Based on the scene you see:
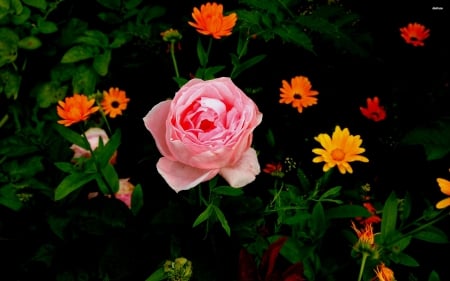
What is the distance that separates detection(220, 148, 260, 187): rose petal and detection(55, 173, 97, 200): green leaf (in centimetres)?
27

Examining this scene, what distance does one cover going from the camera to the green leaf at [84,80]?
1146mm

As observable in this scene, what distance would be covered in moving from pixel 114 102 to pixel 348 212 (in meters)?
0.59

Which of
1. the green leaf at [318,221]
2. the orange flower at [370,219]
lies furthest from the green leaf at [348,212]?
the orange flower at [370,219]

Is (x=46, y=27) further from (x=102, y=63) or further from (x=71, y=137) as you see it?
(x=71, y=137)

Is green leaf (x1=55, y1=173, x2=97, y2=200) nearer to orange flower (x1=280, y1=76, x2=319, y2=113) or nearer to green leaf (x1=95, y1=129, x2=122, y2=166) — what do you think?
green leaf (x1=95, y1=129, x2=122, y2=166)

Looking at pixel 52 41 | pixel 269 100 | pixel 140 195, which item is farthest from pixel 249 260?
pixel 52 41

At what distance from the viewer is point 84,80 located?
1156 mm

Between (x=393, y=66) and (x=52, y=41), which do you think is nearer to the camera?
(x=52, y=41)

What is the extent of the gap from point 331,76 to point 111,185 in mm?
763

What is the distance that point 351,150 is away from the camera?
81 centimetres

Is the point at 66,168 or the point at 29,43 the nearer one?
the point at 66,168

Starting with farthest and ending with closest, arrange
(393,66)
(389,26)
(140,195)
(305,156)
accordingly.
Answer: (389,26) → (393,66) → (305,156) → (140,195)

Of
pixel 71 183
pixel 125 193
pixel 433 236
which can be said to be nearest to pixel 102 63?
pixel 125 193

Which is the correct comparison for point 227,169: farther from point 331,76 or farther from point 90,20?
point 90,20
